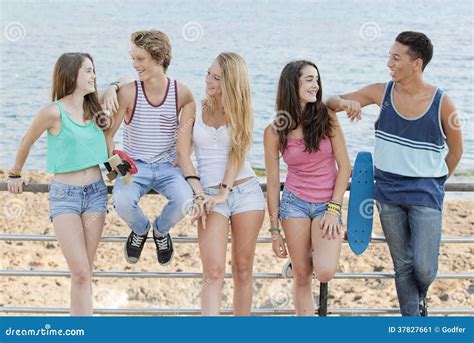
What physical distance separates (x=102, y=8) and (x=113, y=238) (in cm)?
1967

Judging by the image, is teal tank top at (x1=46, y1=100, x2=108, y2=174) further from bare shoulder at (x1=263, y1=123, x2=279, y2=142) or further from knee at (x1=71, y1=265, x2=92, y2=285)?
bare shoulder at (x1=263, y1=123, x2=279, y2=142)

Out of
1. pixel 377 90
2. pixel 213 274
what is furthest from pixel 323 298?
pixel 377 90

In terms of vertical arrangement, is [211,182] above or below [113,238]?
above

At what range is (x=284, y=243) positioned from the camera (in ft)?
12.6

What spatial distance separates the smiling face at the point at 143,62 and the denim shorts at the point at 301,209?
937 mm

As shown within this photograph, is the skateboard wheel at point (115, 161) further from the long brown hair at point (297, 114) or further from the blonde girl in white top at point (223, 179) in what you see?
the long brown hair at point (297, 114)

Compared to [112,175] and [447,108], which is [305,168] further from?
[112,175]

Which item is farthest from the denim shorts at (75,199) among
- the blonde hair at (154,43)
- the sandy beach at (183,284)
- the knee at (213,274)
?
the sandy beach at (183,284)

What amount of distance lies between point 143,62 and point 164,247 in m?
0.94

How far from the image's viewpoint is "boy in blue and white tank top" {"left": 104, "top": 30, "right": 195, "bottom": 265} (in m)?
3.78
